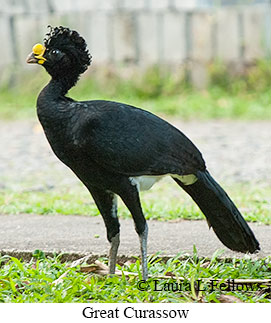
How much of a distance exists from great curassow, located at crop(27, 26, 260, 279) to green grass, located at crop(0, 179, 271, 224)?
1439 mm

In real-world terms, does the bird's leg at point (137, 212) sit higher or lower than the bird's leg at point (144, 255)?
higher

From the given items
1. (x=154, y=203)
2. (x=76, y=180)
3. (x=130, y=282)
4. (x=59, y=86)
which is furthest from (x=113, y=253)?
(x=76, y=180)

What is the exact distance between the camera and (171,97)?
13016 millimetres

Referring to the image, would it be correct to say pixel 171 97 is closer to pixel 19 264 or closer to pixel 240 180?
pixel 240 180

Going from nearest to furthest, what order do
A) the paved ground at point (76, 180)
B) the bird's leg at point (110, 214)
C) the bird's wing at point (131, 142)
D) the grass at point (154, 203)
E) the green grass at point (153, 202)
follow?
the bird's wing at point (131, 142) → the grass at point (154, 203) → the bird's leg at point (110, 214) → the paved ground at point (76, 180) → the green grass at point (153, 202)

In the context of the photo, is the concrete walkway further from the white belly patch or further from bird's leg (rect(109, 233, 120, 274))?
the white belly patch

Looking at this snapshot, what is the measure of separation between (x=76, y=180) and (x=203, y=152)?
200 centimetres

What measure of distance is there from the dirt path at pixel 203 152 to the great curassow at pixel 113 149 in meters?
3.37

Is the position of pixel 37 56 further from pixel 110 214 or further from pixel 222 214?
pixel 222 214

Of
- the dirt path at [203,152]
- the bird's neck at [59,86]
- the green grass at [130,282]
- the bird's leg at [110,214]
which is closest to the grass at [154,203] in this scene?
the green grass at [130,282]

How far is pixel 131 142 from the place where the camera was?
13.9 feet

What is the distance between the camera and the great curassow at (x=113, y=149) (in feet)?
13.7

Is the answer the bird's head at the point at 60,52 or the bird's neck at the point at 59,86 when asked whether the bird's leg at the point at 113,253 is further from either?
the bird's head at the point at 60,52

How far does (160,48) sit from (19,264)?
9.02m
